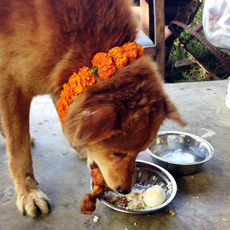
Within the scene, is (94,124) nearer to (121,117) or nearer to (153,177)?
(121,117)

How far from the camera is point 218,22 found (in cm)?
470

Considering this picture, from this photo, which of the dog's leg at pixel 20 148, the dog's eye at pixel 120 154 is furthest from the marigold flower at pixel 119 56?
the dog's leg at pixel 20 148

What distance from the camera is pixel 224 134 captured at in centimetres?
327

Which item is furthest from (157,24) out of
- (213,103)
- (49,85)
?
(49,85)

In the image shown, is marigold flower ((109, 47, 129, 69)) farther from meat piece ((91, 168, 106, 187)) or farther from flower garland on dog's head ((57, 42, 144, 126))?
meat piece ((91, 168, 106, 187))

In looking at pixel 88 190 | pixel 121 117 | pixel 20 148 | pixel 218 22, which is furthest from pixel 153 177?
pixel 218 22

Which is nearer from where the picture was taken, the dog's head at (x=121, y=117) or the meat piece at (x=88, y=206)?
the dog's head at (x=121, y=117)

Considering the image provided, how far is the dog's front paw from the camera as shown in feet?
6.79

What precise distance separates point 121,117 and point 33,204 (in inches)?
41.2

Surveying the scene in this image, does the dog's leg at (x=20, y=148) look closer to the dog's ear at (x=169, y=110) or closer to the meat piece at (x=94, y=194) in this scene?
the meat piece at (x=94, y=194)

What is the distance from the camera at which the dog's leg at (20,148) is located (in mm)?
2000

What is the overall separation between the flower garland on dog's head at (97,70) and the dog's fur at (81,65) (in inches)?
2.0

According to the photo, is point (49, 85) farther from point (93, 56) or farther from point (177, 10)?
point (177, 10)

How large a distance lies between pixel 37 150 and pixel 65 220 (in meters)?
1.09
